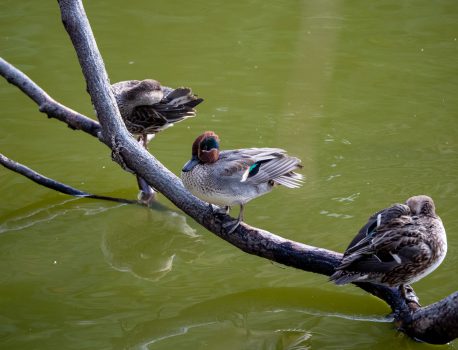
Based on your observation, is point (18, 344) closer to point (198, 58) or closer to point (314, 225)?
point (314, 225)

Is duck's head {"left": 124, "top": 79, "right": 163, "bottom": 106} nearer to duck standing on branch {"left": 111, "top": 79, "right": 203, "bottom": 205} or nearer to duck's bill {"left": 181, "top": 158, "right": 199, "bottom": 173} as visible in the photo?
duck standing on branch {"left": 111, "top": 79, "right": 203, "bottom": 205}

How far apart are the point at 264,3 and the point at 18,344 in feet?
27.4

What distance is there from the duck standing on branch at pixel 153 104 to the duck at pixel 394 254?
257cm

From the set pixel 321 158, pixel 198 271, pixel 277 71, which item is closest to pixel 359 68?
pixel 277 71

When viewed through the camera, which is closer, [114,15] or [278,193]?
[278,193]

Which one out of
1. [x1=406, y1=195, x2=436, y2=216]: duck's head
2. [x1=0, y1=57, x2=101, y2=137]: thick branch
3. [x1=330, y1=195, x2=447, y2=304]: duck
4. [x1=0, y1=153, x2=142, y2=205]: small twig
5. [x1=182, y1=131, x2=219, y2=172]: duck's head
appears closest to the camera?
[x1=330, y1=195, x2=447, y2=304]: duck

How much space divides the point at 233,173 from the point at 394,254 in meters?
1.22

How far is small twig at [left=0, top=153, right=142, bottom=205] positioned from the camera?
696 cm

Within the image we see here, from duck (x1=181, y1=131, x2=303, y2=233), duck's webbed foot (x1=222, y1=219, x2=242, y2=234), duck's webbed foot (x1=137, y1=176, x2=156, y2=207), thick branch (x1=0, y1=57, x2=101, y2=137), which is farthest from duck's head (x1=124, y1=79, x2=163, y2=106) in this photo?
duck's webbed foot (x1=222, y1=219, x2=242, y2=234)

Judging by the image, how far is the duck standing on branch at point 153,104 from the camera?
702 cm

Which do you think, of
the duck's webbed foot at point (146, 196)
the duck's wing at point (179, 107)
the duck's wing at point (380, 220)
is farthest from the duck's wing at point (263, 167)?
the duck's webbed foot at point (146, 196)

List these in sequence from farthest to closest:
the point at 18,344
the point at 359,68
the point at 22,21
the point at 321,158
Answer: the point at 22,21 → the point at 359,68 → the point at 321,158 → the point at 18,344

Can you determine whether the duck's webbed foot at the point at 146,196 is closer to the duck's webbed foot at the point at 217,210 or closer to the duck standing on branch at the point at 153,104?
the duck standing on branch at the point at 153,104

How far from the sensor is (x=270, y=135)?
8.57 m
